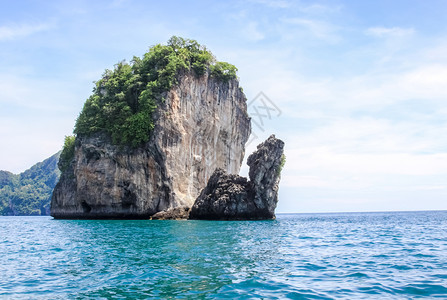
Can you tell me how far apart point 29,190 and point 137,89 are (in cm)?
12062

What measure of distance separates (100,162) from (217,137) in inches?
715

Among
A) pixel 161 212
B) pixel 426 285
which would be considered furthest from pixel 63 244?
pixel 161 212

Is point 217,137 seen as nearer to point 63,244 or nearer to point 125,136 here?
point 125,136

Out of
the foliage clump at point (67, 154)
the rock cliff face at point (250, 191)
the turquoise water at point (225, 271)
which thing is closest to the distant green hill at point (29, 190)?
the foliage clump at point (67, 154)

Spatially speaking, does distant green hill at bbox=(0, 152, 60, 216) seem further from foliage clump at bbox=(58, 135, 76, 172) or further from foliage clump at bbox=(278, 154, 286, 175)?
foliage clump at bbox=(278, 154, 286, 175)

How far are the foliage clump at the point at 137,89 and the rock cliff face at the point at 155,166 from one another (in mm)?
1250

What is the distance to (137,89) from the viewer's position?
173 ft

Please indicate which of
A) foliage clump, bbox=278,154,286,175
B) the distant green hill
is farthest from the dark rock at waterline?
the distant green hill

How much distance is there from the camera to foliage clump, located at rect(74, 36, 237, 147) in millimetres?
49562

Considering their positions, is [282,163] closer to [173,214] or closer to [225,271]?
[173,214]

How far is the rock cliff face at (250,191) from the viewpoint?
146 feet

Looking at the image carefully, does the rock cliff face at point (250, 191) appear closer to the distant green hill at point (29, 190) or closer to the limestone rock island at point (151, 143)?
the limestone rock island at point (151, 143)

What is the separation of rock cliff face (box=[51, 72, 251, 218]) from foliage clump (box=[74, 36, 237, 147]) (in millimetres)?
1250

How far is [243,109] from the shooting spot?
6544 centimetres
